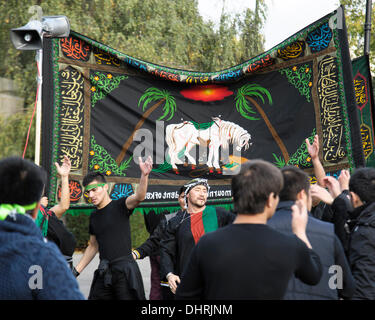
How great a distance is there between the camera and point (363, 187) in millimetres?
4051

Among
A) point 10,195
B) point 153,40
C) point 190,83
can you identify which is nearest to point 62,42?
point 190,83

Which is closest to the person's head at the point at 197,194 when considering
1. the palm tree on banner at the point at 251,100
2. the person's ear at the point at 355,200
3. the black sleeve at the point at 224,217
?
the black sleeve at the point at 224,217

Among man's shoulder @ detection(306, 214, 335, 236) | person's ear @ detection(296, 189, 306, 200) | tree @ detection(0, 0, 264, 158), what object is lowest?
man's shoulder @ detection(306, 214, 335, 236)

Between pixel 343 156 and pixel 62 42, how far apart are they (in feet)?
11.3

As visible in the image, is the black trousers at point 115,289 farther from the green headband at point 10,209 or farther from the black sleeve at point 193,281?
the green headband at point 10,209

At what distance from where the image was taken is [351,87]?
19.3ft

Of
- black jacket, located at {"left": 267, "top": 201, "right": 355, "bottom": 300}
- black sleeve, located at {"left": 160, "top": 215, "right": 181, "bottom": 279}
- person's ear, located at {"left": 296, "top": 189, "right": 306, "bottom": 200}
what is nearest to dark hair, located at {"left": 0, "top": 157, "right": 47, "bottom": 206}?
black jacket, located at {"left": 267, "top": 201, "right": 355, "bottom": 300}

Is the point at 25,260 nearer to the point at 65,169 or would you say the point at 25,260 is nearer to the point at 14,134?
the point at 65,169

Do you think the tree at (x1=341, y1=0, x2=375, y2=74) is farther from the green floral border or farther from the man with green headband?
the man with green headband

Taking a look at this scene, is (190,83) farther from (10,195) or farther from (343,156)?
(10,195)

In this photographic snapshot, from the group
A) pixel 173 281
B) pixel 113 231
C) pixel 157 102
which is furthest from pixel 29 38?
pixel 173 281

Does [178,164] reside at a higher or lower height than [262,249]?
higher

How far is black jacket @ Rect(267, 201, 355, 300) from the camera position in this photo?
3.11 meters

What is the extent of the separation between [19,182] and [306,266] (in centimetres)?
145
